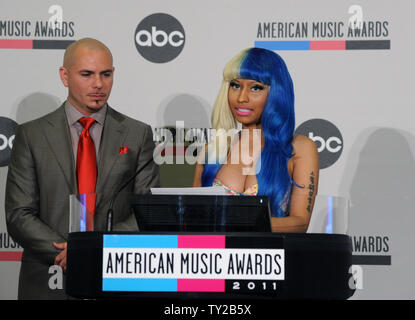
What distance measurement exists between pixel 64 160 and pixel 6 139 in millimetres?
444

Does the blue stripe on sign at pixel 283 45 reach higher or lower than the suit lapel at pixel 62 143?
higher

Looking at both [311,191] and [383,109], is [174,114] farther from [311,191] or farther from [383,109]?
[383,109]

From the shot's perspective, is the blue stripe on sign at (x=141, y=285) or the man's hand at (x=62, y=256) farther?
the man's hand at (x=62, y=256)

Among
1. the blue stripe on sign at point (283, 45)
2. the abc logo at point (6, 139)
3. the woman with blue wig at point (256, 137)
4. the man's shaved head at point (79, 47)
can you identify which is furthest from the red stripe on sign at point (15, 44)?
the blue stripe on sign at point (283, 45)

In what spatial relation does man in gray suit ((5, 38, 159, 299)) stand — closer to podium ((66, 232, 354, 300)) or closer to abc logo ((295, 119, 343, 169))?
abc logo ((295, 119, 343, 169))

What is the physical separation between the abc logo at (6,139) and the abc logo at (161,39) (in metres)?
0.92

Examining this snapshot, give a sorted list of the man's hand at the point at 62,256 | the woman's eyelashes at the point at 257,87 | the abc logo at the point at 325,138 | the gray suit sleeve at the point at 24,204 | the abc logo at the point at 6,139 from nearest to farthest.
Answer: the man's hand at the point at 62,256
the gray suit sleeve at the point at 24,204
the woman's eyelashes at the point at 257,87
the abc logo at the point at 325,138
the abc logo at the point at 6,139

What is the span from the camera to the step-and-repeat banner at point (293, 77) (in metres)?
4.13

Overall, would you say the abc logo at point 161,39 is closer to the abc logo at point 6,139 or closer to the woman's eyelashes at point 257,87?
the woman's eyelashes at point 257,87

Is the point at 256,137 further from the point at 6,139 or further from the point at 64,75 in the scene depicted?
the point at 6,139

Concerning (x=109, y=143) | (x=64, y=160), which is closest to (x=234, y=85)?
(x=109, y=143)

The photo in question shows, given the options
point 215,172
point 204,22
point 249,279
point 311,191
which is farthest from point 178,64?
point 249,279

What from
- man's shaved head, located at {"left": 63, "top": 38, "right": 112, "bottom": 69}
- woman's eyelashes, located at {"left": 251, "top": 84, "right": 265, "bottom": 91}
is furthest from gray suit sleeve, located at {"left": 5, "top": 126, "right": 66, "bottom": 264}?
woman's eyelashes, located at {"left": 251, "top": 84, "right": 265, "bottom": 91}
